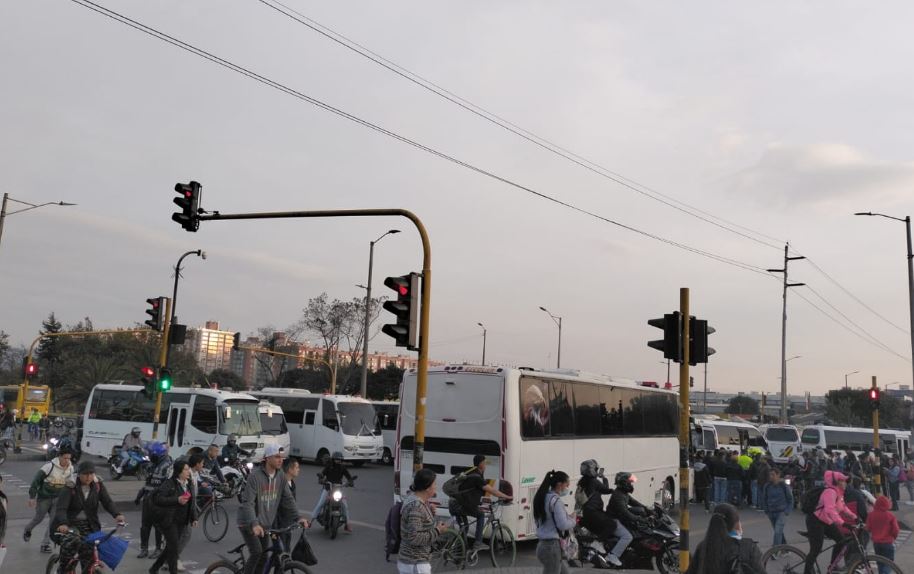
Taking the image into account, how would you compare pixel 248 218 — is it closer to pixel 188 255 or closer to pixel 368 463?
pixel 188 255

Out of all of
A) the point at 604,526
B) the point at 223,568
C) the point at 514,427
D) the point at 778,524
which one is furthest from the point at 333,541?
the point at 778,524

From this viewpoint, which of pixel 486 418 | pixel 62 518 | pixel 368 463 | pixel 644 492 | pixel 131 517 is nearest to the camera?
pixel 62 518

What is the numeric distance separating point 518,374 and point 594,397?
303 centimetres

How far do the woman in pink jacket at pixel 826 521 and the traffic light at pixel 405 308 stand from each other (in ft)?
20.7

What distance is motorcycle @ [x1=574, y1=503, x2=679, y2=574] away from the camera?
10328 millimetres

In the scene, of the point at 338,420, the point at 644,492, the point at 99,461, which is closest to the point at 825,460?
the point at 644,492

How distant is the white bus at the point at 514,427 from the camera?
12859 mm

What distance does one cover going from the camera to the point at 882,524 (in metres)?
10.0

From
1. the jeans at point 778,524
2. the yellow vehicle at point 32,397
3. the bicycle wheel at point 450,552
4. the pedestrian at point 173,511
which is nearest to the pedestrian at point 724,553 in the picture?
the bicycle wheel at point 450,552

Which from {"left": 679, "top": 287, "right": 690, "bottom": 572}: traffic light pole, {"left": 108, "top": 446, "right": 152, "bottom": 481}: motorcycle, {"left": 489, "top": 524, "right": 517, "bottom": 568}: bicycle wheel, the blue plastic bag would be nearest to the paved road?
{"left": 489, "top": 524, "right": 517, "bottom": 568}: bicycle wheel

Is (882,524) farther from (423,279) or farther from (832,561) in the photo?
(423,279)

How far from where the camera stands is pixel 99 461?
3117 cm

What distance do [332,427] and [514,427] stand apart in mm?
18418

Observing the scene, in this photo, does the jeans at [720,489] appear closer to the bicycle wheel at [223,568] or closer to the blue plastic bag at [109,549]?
the bicycle wheel at [223,568]
